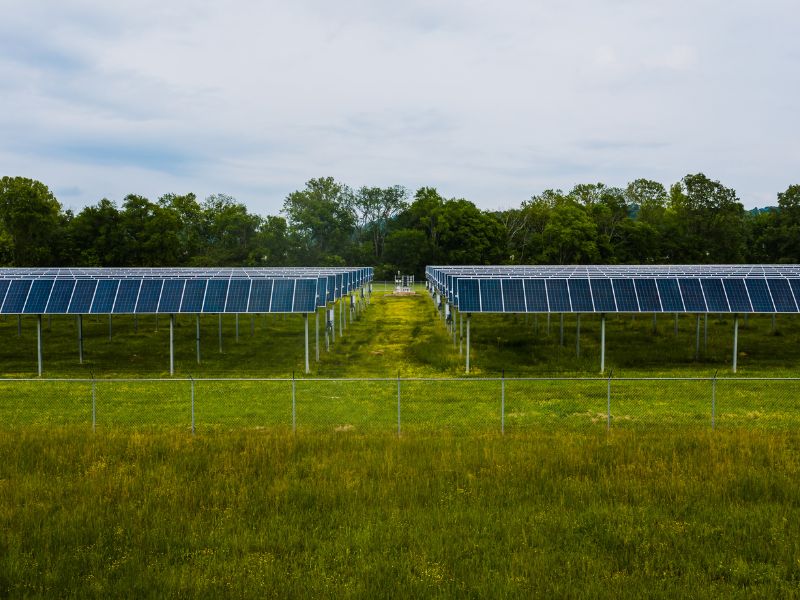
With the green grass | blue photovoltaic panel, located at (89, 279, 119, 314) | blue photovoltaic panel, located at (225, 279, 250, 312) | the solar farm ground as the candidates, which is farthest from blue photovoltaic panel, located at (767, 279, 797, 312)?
blue photovoltaic panel, located at (89, 279, 119, 314)

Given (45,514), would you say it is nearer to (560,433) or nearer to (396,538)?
(396,538)

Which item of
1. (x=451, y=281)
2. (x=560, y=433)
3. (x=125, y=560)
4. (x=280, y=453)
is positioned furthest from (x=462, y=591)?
(x=451, y=281)

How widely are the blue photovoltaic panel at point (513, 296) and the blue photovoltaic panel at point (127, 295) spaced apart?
1669cm

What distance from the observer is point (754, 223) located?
99938 mm

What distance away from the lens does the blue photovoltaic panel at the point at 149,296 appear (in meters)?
31.4

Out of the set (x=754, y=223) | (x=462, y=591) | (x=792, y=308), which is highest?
(x=754, y=223)

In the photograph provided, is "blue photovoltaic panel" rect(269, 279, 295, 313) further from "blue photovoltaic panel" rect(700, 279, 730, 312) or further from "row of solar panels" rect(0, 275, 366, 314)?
"blue photovoltaic panel" rect(700, 279, 730, 312)

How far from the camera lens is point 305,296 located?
3153cm

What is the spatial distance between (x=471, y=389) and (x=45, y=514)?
1598 centimetres

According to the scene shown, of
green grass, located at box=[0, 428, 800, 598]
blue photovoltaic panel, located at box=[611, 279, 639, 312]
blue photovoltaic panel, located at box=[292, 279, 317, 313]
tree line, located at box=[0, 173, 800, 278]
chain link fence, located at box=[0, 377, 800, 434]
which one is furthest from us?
tree line, located at box=[0, 173, 800, 278]

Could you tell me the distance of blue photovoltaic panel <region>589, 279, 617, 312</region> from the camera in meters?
30.9

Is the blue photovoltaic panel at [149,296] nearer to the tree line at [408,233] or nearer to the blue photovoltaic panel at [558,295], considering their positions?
the blue photovoltaic panel at [558,295]

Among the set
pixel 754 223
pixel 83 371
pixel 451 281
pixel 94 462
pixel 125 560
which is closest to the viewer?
pixel 125 560

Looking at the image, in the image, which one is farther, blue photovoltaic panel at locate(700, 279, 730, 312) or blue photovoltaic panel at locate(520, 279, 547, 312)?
blue photovoltaic panel at locate(520, 279, 547, 312)
